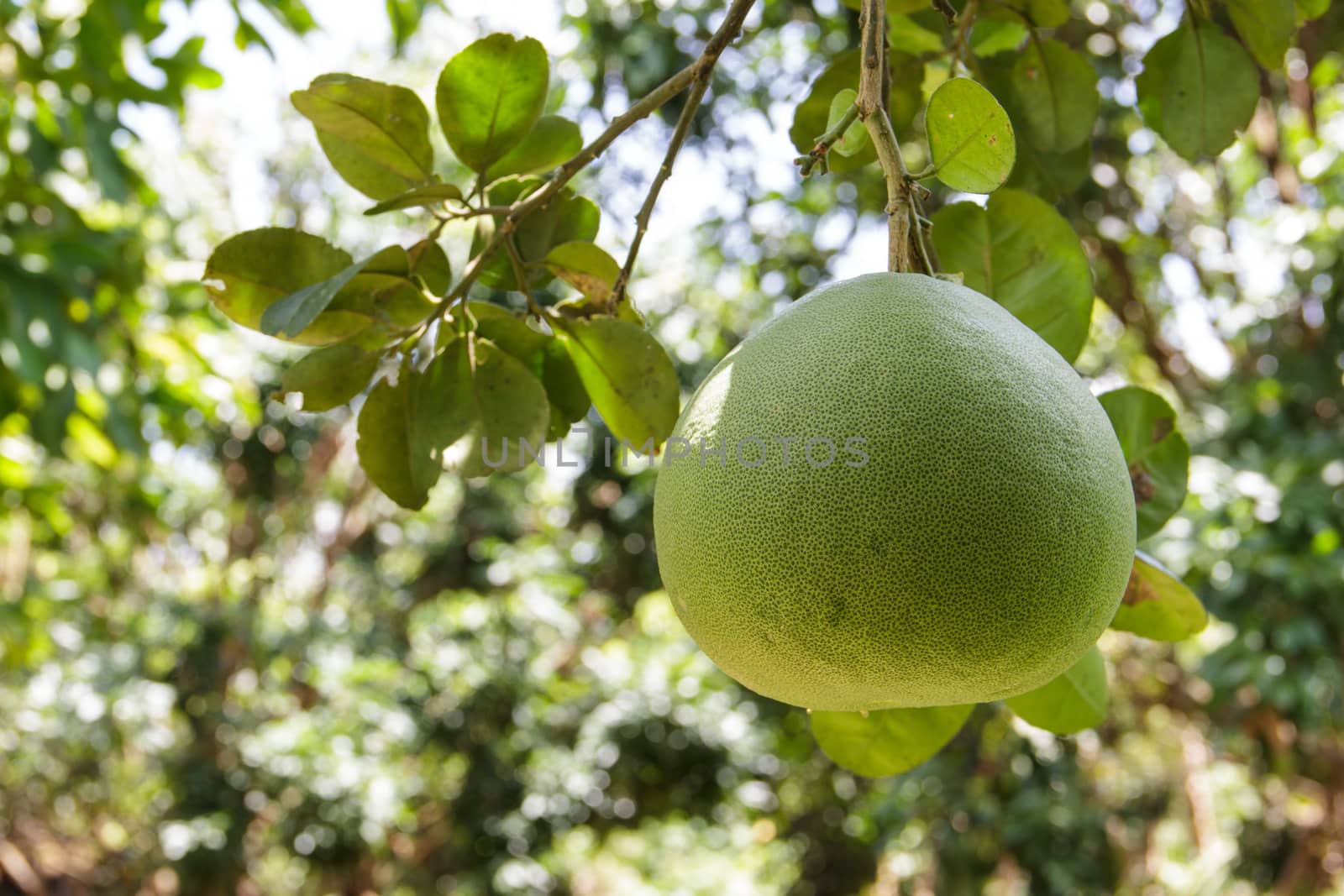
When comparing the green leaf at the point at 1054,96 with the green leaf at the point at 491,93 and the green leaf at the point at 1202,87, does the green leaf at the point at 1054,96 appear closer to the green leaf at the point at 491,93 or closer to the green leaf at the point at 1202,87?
the green leaf at the point at 1202,87

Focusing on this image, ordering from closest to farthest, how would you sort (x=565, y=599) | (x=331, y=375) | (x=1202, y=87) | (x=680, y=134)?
1. (x=680, y=134)
2. (x=331, y=375)
3. (x=1202, y=87)
4. (x=565, y=599)

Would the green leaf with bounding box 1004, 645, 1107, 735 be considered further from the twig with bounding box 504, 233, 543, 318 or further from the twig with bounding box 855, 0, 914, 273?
the twig with bounding box 504, 233, 543, 318

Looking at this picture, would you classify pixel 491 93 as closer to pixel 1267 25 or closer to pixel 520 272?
pixel 520 272

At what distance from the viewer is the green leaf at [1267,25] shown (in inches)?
35.4

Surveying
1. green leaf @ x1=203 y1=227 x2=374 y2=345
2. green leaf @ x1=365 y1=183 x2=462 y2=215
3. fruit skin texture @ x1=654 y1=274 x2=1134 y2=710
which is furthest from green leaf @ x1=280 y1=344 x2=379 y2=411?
fruit skin texture @ x1=654 y1=274 x2=1134 y2=710

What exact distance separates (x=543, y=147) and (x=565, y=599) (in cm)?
445

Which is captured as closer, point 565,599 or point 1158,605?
point 1158,605

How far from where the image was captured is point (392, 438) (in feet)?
2.83

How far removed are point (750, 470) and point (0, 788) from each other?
7152 millimetres

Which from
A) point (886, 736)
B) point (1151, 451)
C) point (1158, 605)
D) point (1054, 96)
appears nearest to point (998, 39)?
point (1054, 96)

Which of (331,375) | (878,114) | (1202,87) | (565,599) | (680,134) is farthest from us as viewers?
(565,599)

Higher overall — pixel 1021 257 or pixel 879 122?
pixel 879 122

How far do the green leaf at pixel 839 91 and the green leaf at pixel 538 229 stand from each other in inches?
7.8

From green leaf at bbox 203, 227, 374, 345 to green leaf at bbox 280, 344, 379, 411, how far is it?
0.02 metres
